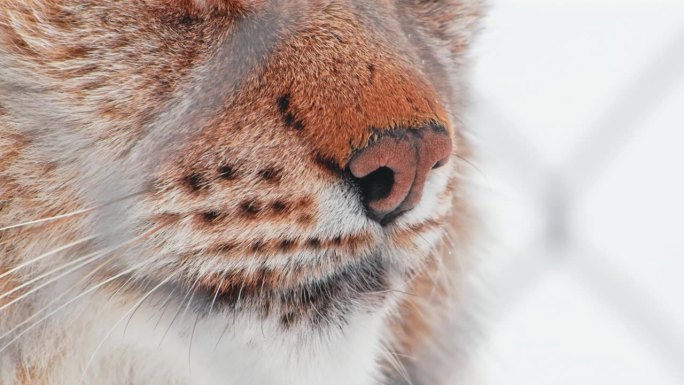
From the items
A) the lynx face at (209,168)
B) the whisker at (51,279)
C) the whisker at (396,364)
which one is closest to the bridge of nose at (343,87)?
the lynx face at (209,168)

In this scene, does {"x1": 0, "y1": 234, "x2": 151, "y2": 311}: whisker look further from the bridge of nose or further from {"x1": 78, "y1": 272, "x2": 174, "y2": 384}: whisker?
the bridge of nose

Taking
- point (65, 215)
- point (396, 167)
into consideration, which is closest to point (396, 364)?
point (396, 167)

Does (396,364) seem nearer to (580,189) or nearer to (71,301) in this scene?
(580,189)

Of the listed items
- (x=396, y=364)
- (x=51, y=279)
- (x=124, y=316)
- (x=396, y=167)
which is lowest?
(x=396, y=364)

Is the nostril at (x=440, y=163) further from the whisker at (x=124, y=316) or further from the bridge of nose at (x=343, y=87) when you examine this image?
the whisker at (x=124, y=316)

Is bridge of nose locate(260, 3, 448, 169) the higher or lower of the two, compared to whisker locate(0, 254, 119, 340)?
higher

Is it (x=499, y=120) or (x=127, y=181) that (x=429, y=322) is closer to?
(x=499, y=120)

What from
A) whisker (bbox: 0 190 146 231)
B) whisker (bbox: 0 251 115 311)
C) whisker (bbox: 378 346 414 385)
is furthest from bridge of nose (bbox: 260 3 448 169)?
whisker (bbox: 378 346 414 385)

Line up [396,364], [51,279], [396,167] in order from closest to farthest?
[396,167] < [51,279] < [396,364]
